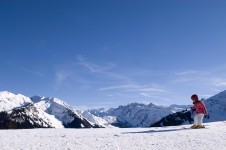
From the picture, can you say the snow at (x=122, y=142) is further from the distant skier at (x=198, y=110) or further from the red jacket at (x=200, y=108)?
the red jacket at (x=200, y=108)

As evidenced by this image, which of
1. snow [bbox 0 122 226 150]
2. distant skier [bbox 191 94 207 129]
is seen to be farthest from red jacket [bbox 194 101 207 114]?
snow [bbox 0 122 226 150]

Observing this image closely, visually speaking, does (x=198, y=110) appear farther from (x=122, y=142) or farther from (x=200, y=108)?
(x=122, y=142)

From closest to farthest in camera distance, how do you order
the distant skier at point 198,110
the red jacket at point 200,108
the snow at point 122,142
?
the snow at point 122,142 < the distant skier at point 198,110 < the red jacket at point 200,108

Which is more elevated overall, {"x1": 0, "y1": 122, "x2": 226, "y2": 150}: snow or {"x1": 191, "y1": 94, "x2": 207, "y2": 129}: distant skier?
{"x1": 191, "y1": 94, "x2": 207, "y2": 129}: distant skier

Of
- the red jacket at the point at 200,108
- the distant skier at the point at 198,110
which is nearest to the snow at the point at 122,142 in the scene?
the distant skier at the point at 198,110

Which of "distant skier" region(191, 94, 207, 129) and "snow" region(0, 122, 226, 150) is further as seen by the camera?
"distant skier" region(191, 94, 207, 129)

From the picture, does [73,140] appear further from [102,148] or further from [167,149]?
[167,149]

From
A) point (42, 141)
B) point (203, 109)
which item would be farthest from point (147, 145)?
point (203, 109)

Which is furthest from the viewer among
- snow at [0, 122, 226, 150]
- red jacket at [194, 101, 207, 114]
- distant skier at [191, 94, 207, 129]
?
red jacket at [194, 101, 207, 114]

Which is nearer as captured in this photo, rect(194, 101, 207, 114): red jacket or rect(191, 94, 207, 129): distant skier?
rect(191, 94, 207, 129): distant skier

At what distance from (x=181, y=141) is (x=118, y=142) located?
2476mm

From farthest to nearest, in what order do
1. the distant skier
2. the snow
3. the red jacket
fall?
the red jacket, the distant skier, the snow

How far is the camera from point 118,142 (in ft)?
41.9

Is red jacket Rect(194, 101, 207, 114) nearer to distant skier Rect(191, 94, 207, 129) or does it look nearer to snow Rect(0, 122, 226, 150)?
distant skier Rect(191, 94, 207, 129)
